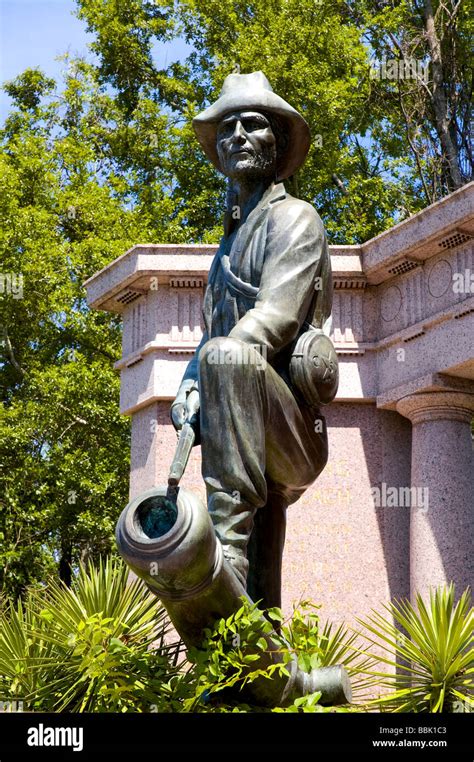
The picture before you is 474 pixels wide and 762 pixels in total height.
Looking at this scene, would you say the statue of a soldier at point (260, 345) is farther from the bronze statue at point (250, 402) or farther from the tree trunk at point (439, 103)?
the tree trunk at point (439, 103)

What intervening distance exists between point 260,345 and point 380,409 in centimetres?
499

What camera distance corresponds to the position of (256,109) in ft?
21.2

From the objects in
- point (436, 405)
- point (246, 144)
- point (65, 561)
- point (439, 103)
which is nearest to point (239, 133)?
point (246, 144)

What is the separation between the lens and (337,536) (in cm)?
1045

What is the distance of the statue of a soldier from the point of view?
5.67m

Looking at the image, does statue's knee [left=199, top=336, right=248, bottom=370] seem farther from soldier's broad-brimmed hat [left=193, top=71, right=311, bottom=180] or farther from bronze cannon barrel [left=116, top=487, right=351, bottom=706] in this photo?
soldier's broad-brimmed hat [left=193, top=71, right=311, bottom=180]

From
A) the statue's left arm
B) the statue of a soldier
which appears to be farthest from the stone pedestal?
the statue's left arm

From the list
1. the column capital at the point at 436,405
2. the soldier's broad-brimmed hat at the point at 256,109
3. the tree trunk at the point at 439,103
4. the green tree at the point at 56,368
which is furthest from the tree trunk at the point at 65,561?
the soldier's broad-brimmed hat at the point at 256,109

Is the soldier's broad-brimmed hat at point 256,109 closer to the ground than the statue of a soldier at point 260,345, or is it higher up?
higher up

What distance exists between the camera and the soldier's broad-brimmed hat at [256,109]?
21.1ft

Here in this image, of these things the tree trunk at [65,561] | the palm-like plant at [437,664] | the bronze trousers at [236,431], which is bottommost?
the palm-like plant at [437,664]

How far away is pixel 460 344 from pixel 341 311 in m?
1.15

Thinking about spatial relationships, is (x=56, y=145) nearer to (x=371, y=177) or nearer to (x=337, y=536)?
(x=371, y=177)

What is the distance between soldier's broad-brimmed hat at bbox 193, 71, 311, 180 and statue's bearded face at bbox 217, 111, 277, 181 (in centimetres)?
5
